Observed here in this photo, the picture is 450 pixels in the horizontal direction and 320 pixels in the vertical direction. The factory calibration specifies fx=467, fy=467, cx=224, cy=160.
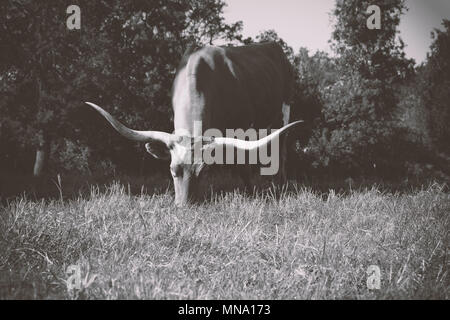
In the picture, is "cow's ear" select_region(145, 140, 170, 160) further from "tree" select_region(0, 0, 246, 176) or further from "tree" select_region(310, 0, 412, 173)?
"tree" select_region(310, 0, 412, 173)

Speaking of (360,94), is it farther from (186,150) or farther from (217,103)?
(186,150)

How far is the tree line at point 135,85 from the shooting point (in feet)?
22.0

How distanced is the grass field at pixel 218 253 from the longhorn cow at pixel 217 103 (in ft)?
2.65

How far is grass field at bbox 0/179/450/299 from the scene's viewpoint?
2789 mm

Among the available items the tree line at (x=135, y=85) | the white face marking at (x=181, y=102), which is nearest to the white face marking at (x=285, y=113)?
the tree line at (x=135, y=85)

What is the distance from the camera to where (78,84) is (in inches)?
270

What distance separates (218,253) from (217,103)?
10.2ft

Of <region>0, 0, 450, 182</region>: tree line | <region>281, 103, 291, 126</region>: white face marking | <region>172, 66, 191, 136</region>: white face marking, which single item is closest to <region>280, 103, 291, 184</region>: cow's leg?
<region>281, 103, 291, 126</region>: white face marking

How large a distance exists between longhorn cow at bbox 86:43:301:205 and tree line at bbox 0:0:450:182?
30.2 inches

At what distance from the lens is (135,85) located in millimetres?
7703

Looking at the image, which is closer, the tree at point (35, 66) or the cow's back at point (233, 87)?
the cow's back at point (233, 87)

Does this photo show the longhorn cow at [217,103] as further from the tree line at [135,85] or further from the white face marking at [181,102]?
the tree line at [135,85]

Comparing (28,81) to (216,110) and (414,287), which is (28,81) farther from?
(414,287)

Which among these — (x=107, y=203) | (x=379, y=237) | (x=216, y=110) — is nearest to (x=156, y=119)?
(x=216, y=110)
